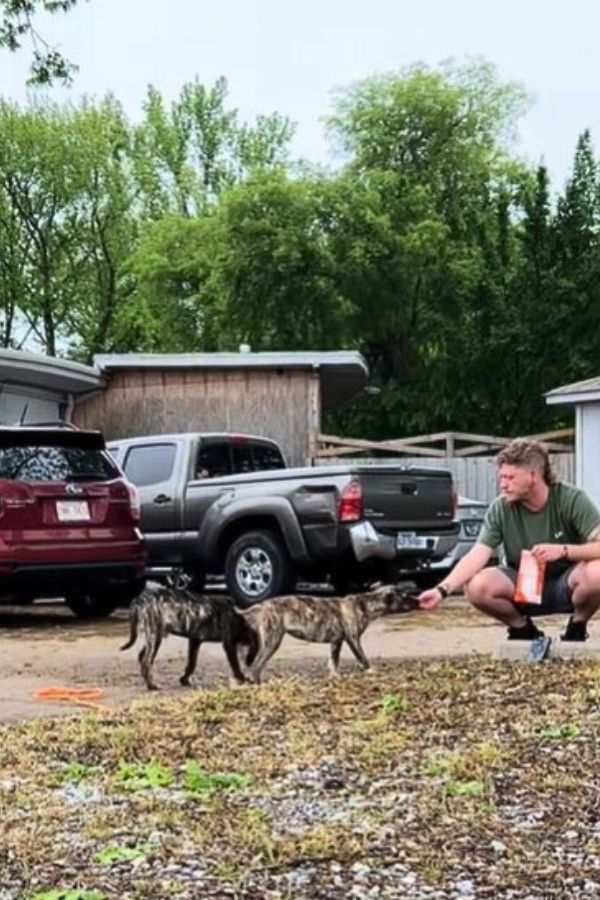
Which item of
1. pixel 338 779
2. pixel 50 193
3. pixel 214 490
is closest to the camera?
pixel 338 779

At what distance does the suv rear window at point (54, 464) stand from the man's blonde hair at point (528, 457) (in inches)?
197

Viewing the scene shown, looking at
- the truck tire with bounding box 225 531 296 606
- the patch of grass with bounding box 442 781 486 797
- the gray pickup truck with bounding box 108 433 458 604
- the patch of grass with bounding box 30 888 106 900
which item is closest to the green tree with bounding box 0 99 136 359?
the gray pickup truck with bounding box 108 433 458 604

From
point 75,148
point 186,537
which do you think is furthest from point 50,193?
point 186,537

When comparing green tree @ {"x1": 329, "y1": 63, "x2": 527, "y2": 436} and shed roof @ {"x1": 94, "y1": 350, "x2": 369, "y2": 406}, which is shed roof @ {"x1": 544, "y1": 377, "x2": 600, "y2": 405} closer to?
shed roof @ {"x1": 94, "y1": 350, "x2": 369, "y2": 406}

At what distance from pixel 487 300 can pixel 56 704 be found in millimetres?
23855

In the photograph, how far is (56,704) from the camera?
23.9 feet

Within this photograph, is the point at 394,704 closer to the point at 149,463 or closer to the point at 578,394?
the point at 149,463

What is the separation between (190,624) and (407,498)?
4.76 meters

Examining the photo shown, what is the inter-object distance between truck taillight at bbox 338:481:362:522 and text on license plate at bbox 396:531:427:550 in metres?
0.51

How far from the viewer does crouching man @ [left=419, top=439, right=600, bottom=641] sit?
23.5ft

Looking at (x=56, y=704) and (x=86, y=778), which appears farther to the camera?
(x=56, y=704)

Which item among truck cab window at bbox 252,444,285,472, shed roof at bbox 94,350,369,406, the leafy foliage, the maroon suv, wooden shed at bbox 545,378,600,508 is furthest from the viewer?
the leafy foliage

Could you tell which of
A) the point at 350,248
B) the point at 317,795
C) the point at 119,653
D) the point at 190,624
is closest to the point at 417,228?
the point at 350,248

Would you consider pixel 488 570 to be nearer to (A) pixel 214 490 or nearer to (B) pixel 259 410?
(A) pixel 214 490
